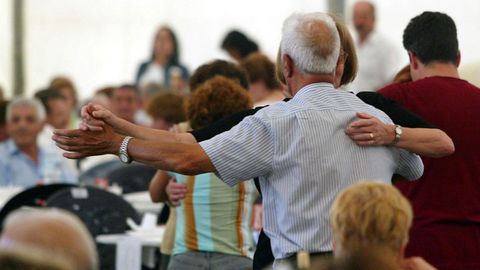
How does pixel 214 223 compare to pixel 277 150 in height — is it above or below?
below

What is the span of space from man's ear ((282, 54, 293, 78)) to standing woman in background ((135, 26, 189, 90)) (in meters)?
9.57

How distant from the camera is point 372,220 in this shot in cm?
360

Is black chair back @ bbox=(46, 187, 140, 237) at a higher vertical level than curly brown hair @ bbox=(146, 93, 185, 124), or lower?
lower

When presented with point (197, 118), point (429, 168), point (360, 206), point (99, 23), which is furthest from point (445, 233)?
point (99, 23)

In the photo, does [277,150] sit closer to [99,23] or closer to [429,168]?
[429,168]

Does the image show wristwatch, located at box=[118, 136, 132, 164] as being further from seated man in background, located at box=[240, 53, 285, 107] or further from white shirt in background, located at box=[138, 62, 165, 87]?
white shirt in background, located at box=[138, 62, 165, 87]

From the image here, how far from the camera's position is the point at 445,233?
5.21 m

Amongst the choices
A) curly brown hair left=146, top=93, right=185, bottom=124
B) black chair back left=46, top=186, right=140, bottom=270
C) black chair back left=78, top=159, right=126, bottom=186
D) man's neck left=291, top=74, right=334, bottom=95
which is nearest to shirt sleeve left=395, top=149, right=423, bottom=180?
man's neck left=291, top=74, right=334, bottom=95

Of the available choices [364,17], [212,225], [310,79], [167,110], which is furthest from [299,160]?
[364,17]

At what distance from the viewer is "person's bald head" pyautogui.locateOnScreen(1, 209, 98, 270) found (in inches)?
119

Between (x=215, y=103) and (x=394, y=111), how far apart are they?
1.20 meters

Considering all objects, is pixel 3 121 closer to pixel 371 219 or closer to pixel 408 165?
pixel 408 165

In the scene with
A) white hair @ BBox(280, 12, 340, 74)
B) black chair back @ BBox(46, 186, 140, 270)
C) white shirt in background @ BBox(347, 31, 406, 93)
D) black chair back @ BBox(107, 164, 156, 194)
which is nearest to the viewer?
white hair @ BBox(280, 12, 340, 74)

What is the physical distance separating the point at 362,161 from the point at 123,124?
32.0 inches
